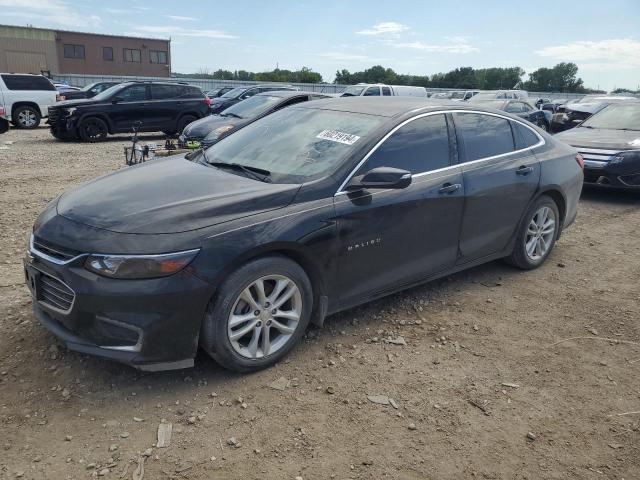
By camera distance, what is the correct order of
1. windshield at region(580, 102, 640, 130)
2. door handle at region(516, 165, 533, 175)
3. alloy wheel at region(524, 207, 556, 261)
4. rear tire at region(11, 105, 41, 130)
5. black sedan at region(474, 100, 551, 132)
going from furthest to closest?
rear tire at region(11, 105, 41, 130) < black sedan at region(474, 100, 551, 132) < windshield at region(580, 102, 640, 130) < alloy wheel at region(524, 207, 556, 261) < door handle at region(516, 165, 533, 175)

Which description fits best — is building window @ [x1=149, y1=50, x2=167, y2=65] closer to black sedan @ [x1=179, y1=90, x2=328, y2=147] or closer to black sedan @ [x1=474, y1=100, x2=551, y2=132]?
black sedan @ [x1=474, y1=100, x2=551, y2=132]

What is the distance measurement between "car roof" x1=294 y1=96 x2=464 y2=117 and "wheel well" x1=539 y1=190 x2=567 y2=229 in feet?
3.97

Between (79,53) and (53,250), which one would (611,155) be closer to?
(53,250)

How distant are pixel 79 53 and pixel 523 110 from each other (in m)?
55.4

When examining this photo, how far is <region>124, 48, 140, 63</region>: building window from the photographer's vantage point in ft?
202

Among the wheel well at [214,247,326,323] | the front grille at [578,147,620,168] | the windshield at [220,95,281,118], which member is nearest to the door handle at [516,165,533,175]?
the wheel well at [214,247,326,323]

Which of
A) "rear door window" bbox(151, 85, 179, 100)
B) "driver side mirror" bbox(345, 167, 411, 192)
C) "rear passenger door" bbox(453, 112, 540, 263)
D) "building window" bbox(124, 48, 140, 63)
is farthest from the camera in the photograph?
"building window" bbox(124, 48, 140, 63)

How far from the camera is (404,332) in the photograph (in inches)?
156

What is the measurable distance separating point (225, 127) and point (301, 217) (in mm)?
7588

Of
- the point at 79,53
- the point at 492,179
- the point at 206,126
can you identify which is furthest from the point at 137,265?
the point at 79,53

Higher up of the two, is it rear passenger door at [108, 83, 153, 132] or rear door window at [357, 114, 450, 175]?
rear door window at [357, 114, 450, 175]

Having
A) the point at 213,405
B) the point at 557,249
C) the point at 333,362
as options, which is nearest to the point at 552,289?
the point at 557,249

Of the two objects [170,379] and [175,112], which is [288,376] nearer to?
[170,379]

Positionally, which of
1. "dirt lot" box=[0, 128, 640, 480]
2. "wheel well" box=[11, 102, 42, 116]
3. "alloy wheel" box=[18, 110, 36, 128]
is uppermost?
"wheel well" box=[11, 102, 42, 116]
